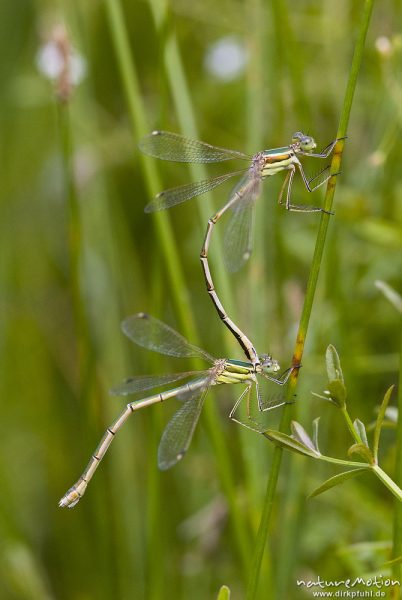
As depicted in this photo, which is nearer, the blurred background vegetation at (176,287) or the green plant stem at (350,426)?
the green plant stem at (350,426)

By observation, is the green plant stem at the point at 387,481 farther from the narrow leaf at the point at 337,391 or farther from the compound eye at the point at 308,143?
the compound eye at the point at 308,143

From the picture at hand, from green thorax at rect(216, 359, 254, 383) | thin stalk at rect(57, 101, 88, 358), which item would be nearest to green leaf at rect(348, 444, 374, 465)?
green thorax at rect(216, 359, 254, 383)

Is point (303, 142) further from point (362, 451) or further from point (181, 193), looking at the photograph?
point (362, 451)

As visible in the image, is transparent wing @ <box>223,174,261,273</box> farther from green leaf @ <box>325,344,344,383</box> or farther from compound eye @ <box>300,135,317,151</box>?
green leaf @ <box>325,344,344,383</box>

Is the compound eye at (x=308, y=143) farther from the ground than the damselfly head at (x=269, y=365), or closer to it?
farther from the ground

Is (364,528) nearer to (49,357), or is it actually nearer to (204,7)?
(49,357)

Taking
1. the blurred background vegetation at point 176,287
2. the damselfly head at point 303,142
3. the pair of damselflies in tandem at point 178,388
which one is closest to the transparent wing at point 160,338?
the pair of damselflies in tandem at point 178,388
